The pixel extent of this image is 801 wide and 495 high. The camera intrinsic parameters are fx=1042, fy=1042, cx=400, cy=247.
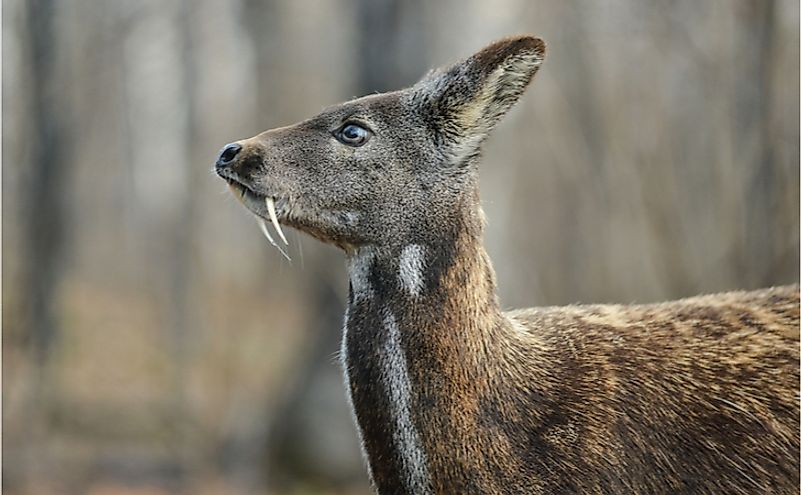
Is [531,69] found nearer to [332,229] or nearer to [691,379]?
[332,229]

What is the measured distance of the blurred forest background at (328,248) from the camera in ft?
28.4

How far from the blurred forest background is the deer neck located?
2.36 feet

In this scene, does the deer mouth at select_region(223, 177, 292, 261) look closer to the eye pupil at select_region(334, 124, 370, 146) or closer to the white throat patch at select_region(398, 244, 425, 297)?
the eye pupil at select_region(334, 124, 370, 146)

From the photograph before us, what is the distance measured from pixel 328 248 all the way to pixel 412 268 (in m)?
7.06

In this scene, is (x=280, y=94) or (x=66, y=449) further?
(x=280, y=94)

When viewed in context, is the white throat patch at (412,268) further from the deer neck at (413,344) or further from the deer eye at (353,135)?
the deer eye at (353,135)

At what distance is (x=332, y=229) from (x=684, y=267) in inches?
214

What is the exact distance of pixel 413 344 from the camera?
14.4ft

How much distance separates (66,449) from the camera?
1277 centimetres

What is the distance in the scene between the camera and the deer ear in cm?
450

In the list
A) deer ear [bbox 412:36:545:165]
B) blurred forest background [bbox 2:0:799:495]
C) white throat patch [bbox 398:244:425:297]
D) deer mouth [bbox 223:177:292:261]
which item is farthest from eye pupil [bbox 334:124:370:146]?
blurred forest background [bbox 2:0:799:495]

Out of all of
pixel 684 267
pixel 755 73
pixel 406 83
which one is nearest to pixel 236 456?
pixel 406 83

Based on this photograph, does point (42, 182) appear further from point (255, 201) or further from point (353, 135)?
point (353, 135)

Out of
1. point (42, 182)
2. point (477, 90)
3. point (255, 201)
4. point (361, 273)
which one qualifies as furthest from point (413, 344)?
point (42, 182)
